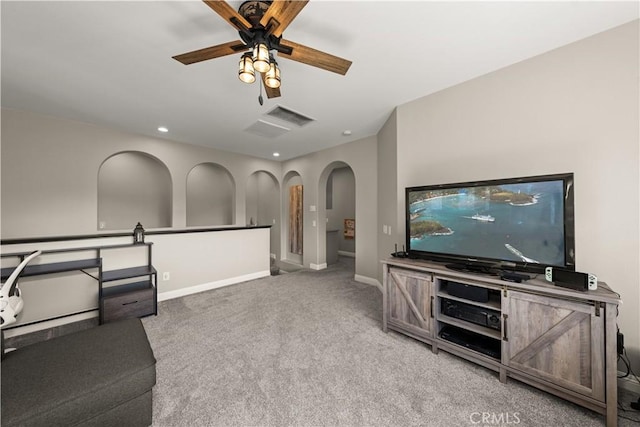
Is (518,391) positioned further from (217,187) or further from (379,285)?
(217,187)

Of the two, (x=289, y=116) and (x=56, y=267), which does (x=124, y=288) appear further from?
(x=289, y=116)

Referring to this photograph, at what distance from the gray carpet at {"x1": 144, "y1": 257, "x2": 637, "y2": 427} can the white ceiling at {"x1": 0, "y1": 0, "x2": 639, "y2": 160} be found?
8.77ft

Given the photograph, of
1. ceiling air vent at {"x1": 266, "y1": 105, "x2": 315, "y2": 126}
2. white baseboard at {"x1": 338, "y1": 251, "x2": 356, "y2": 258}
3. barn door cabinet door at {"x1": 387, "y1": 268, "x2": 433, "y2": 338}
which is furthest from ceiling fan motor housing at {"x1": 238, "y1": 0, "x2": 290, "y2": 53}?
white baseboard at {"x1": 338, "y1": 251, "x2": 356, "y2": 258}

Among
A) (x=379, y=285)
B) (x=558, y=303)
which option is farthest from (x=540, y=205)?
(x=379, y=285)

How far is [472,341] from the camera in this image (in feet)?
6.43

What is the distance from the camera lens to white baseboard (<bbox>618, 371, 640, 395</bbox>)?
162 centimetres

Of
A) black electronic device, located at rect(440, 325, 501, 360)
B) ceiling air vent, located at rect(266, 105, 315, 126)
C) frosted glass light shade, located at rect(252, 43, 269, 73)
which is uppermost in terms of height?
ceiling air vent, located at rect(266, 105, 315, 126)

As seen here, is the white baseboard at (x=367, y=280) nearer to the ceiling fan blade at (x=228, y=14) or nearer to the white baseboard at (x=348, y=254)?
the white baseboard at (x=348, y=254)

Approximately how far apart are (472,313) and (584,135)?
169 cm

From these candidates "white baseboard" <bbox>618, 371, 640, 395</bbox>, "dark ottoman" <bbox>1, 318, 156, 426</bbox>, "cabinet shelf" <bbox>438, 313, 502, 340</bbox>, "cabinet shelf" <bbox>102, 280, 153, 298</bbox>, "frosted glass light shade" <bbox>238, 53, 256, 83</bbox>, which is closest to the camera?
"dark ottoman" <bbox>1, 318, 156, 426</bbox>

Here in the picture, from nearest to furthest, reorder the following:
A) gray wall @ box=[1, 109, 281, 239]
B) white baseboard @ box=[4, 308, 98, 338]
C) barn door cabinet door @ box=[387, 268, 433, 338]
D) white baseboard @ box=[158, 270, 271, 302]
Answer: barn door cabinet door @ box=[387, 268, 433, 338], white baseboard @ box=[4, 308, 98, 338], gray wall @ box=[1, 109, 281, 239], white baseboard @ box=[158, 270, 271, 302]

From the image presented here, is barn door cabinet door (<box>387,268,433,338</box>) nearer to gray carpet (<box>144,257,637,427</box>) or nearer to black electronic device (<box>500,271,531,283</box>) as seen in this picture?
gray carpet (<box>144,257,637,427</box>)

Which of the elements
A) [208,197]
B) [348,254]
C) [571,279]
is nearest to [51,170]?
[208,197]

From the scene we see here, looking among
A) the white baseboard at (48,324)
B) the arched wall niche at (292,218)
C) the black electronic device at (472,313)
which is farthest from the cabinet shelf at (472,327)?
the white baseboard at (48,324)
